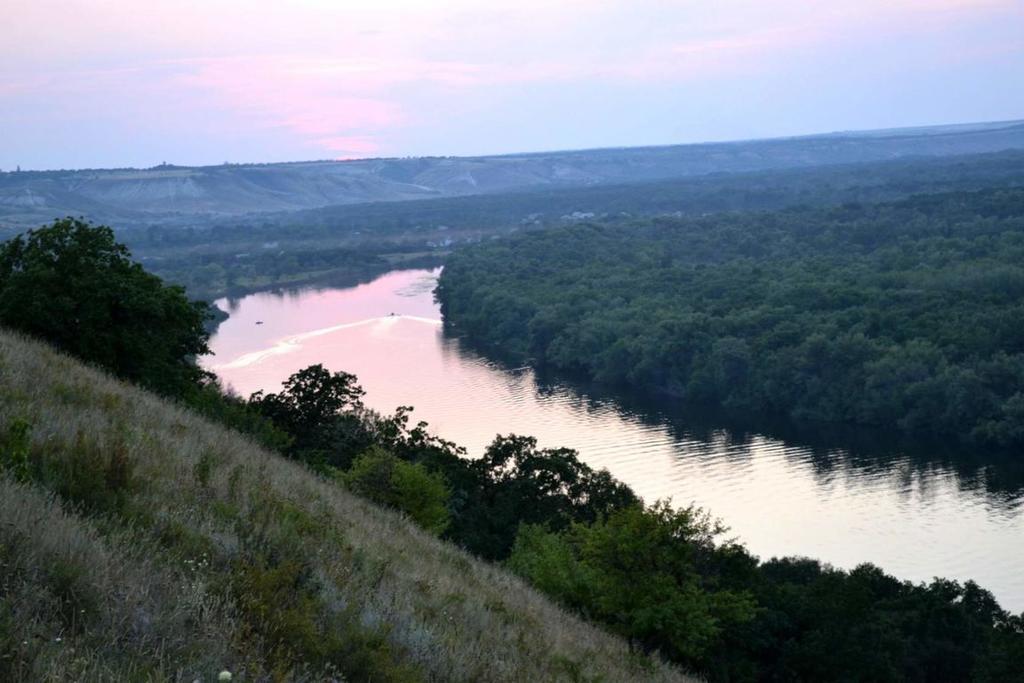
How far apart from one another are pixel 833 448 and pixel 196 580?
41.7 metres

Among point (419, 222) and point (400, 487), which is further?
point (419, 222)

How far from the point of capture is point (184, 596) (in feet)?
16.3

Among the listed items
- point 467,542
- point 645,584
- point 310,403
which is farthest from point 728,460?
point 645,584

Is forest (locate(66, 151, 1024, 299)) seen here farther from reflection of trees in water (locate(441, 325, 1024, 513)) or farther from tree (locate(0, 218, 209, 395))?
tree (locate(0, 218, 209, 395))

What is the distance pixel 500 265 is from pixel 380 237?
51.3 meters

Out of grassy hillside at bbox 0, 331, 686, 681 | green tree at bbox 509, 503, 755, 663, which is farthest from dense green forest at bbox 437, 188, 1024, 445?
grassy hillside at bbox 0, 331, 686, 681

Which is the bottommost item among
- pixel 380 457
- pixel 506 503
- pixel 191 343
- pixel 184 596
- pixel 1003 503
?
pixel 1003 503

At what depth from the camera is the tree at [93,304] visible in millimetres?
18734

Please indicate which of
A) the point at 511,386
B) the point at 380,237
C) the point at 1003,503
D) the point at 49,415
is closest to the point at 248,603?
the point at 49,415

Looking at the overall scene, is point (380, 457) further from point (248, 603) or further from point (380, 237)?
point (380, 237)

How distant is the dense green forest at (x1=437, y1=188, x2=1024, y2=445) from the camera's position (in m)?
49.0

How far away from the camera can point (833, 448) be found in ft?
144

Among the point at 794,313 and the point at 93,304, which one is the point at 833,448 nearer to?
the point at 794,313

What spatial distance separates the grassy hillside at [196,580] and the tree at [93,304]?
904 cm
